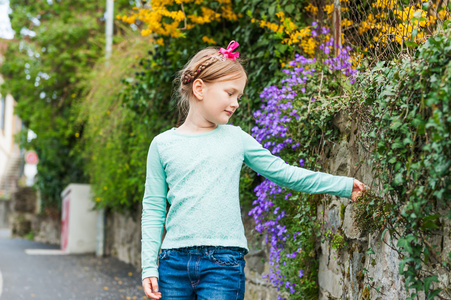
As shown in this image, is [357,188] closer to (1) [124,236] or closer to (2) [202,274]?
(2) [202,274]

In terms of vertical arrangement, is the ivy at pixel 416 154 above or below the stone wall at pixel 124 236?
above

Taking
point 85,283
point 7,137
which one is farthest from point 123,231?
point 7,137

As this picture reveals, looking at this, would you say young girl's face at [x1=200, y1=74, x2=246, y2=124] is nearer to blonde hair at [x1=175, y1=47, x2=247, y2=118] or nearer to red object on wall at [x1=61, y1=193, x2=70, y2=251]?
blonde hair at [x1=175, y1=47, x2=247, y2=118]

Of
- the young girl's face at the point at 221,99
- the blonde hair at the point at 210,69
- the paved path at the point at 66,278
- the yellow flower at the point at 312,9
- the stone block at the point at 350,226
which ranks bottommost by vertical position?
the paved path at the point at 66,278

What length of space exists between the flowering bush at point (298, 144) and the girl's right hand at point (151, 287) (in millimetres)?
1363

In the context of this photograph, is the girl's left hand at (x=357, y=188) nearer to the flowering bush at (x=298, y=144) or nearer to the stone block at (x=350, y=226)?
the stone block at (x=350, y=226)

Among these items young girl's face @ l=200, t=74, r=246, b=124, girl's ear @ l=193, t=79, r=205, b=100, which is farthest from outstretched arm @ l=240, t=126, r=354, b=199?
girl's ear @ l=193, t=79, r=205, b=100

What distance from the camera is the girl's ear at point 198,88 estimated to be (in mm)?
2117

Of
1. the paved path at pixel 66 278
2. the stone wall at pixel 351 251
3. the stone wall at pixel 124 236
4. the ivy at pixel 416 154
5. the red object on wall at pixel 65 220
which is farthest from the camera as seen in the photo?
the red object on wall at pixel 65 220

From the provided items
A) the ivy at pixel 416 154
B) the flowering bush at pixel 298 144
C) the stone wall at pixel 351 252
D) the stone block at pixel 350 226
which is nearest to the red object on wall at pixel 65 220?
the flowering bush at pixel 298 144

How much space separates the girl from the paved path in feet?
13.6

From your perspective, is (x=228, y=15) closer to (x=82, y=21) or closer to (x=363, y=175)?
(x=363, y=175)

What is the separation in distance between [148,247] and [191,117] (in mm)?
582

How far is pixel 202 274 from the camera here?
1.93m
